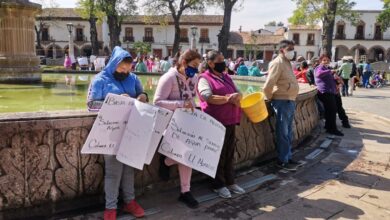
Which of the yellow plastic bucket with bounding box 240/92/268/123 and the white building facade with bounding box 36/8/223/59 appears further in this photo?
the white building facade with bounding box 36/8/223/59

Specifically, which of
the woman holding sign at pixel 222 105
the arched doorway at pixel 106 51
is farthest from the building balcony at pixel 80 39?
the woman holding sign at pixel 222 105

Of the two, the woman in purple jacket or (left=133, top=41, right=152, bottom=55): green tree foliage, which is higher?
(left=133, top=41, right=152, bottom=55): green tree foliage

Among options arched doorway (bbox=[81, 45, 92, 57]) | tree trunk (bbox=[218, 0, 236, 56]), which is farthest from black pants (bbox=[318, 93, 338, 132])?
arched doorway (bbox=[81, 45, 92, 57])

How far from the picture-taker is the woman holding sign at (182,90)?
4258 millimetres

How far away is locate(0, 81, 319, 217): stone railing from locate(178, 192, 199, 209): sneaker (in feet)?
1.81

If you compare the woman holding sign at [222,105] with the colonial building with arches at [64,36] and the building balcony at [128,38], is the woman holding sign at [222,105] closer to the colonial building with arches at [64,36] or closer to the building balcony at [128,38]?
the colonial building with arches at [64,36]

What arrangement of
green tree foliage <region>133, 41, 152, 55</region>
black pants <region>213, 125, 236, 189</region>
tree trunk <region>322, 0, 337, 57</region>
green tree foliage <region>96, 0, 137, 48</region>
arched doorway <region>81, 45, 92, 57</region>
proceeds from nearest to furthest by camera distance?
1. black pants <region>213, 125, 236, 189</region>
2. tree trunk <region>322, 0, 337, 57</region>
3. green tree foliage <region>96, 0, 137, 48</region>
4. green tree foliage <region>133, 41, 152, 55</region>
5. arched doorway <region>81, 45, 92, 57</region>

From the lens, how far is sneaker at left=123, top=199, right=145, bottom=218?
402 centimetres

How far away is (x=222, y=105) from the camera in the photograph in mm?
4574

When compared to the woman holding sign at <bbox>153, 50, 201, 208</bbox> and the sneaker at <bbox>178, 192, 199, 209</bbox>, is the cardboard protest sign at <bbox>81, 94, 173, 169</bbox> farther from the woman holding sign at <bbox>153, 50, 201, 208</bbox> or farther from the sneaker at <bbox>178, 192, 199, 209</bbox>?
the sneaker at <bbox>178, 192, 199, 209</bbox>

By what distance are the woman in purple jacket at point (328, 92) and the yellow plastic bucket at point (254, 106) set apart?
4.02 m

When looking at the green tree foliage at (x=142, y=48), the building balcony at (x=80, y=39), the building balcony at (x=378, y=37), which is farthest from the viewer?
the building balcony at (x=378, y=37)

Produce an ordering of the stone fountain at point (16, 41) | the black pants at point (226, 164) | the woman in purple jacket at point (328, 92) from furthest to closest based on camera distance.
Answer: the stone fountain at point (16, 41) → the woman in purple jacket at point (328, 92) → the black pants at point (226, 164)

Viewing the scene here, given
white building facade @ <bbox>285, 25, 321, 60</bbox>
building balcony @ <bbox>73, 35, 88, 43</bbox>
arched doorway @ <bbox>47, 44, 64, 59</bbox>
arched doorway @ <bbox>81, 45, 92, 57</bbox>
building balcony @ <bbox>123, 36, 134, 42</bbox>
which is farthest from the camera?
white building facade @ <bbox>285, 25, 321, 60</bbox>
